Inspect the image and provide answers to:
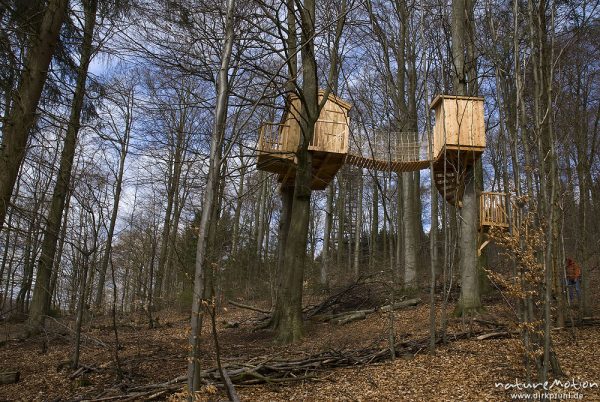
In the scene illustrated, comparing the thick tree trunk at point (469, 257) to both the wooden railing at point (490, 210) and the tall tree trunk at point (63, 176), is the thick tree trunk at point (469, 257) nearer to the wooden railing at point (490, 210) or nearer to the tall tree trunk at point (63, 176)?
the wooden railing at point (490, 210)

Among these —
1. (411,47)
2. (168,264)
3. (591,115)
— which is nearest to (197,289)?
(591,115)

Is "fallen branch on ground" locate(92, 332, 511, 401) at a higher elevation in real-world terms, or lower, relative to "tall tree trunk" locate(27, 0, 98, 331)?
lower

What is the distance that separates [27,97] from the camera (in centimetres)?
629

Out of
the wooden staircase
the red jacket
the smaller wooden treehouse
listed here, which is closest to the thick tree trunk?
the wooden staircase

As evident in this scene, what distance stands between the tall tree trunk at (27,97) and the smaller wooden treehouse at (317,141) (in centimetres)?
518

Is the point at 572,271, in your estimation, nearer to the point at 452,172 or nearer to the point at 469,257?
the point at 469,257

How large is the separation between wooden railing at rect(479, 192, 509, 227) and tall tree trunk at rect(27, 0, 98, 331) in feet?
38.0

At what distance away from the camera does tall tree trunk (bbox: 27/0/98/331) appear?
732cm

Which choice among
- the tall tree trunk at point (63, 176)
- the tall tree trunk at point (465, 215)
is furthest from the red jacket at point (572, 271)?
the tall tree trunk at point (63, 176)

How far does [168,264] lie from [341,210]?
1015 cm

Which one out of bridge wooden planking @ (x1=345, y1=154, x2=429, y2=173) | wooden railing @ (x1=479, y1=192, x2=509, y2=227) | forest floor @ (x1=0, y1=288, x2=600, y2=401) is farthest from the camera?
wooden railing @ (x1=479, y1=192, x2=509, y2=227)

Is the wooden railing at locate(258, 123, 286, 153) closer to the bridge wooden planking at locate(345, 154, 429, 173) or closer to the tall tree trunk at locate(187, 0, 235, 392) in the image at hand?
the bridge wooden planking at locate(345, 154, 429, 173)

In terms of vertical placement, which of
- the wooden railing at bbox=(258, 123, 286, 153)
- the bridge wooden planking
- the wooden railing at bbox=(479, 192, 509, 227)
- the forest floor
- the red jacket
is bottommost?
the forest floor

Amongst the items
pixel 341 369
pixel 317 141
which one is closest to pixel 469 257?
pixel 317 141
